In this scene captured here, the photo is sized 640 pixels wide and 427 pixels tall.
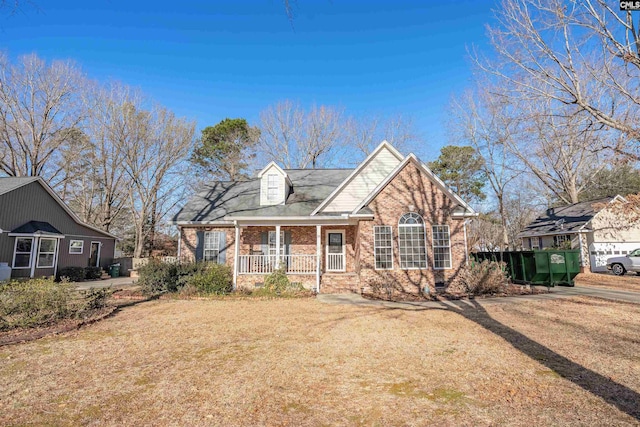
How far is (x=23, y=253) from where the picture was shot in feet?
56.7

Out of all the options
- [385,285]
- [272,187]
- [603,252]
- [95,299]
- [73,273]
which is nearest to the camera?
[95,299]

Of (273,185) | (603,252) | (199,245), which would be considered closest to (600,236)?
(603,252)

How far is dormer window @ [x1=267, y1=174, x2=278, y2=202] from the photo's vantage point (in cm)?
1589

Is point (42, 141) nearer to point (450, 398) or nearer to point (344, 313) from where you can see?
point (344, 313)

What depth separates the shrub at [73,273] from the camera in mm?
18781

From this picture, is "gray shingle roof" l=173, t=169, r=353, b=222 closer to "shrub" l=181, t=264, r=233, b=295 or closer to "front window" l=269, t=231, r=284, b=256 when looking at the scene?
"front window" l=269, t=231, r=284, b=256

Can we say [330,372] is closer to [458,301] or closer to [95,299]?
[458,301]

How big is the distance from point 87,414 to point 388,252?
10957 mm

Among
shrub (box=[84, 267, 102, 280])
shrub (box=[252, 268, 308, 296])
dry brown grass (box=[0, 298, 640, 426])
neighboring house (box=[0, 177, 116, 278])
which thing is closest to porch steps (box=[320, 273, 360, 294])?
shrub (box=[252, 268, 308, 296])

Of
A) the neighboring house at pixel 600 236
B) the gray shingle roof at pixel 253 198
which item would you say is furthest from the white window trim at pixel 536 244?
the gray shingle roof at pixel 253 198

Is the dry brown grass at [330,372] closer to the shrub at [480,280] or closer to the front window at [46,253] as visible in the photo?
the shrub at [480,280]

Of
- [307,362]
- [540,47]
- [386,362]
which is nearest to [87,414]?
[307,362]

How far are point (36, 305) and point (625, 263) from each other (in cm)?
2845

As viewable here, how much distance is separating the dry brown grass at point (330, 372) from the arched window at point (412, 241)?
464cm
